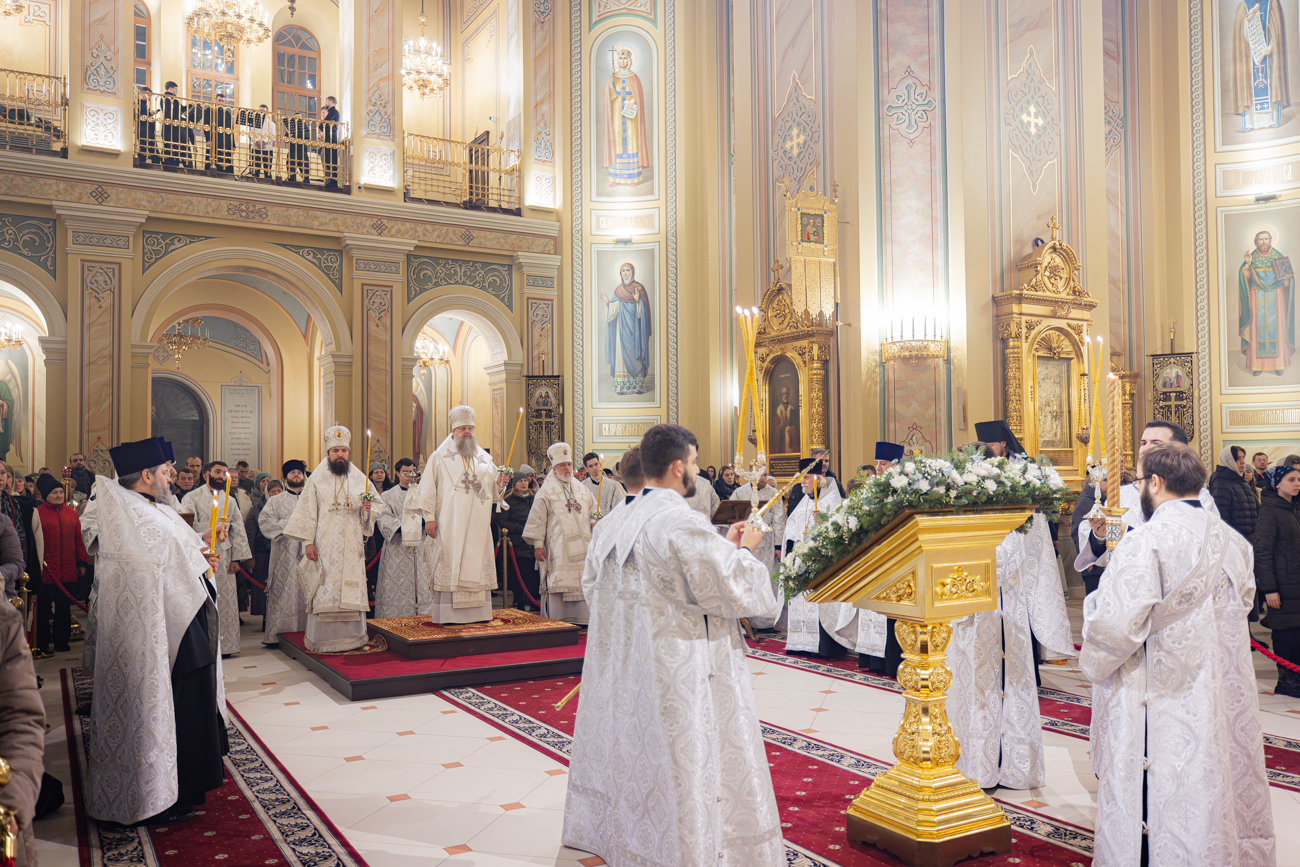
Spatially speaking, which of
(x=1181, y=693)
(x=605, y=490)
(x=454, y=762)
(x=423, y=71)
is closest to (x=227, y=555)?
(x=605, y=490)

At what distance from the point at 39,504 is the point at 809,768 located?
23.6ft

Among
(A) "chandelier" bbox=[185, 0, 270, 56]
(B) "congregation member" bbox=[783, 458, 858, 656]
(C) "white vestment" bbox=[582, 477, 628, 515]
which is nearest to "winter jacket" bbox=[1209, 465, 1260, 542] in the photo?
(B) "congregation member" bbox=[783, 458, 858, 656]

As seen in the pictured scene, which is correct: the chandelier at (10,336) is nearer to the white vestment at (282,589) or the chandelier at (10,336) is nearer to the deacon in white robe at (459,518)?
the white vestment at (282,589)

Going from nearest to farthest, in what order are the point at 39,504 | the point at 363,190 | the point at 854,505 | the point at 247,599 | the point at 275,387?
the point at 854,505
the point at 39,504
the point at 247,599
the point at 363,190
the point at 275,387

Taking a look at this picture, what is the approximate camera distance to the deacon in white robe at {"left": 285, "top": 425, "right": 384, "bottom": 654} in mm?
7656

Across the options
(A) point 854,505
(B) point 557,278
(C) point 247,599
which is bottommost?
(C) point 247,599

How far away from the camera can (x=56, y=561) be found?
8461 mm

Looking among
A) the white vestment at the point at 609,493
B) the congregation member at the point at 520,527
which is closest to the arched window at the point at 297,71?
the congregation member at the point at 520,527

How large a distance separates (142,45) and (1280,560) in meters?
18.3

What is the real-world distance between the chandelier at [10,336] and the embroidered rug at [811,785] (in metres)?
13.2

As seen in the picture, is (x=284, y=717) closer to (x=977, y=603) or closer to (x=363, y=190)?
(x=977, y=603)

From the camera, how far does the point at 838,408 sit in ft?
41.1

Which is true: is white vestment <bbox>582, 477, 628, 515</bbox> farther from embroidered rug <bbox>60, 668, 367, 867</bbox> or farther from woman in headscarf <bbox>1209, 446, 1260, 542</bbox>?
embroidered rug <bbox>60, 668, 367, 867</bbox>

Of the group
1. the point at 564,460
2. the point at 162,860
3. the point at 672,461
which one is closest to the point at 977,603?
the point at 672,461
